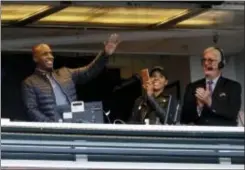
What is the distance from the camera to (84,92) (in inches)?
250

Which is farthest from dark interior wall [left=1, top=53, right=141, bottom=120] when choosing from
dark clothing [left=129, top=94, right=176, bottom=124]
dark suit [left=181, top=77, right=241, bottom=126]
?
dark suit [left=181, top=77, right=241, bottom=126]

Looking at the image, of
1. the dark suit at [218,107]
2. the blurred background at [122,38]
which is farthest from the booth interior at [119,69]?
the dark suit at [218,107]

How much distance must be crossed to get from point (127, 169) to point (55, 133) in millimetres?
422

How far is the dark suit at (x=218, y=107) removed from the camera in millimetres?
4375

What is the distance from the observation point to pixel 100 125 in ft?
12.6

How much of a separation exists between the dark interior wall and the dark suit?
67.3 inches

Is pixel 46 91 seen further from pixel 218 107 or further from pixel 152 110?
pixel 218 107

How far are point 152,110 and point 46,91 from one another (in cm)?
70

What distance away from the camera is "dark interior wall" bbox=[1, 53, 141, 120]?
6.56 meters

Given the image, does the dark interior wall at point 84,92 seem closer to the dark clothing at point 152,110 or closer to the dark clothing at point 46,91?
the dark clothing at point 46,91

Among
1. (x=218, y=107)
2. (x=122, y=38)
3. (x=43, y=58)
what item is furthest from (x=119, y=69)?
(x=218, y=107)

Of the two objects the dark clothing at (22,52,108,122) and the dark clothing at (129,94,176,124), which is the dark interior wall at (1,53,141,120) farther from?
the dark clothing at (129,94,176,124)

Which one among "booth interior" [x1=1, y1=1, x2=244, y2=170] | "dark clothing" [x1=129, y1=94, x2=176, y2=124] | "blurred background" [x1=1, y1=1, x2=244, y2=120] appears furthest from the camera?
"blurred background" [x1=1, y1=1, x2=244, y2=120]

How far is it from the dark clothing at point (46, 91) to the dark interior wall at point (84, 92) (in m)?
1.33
